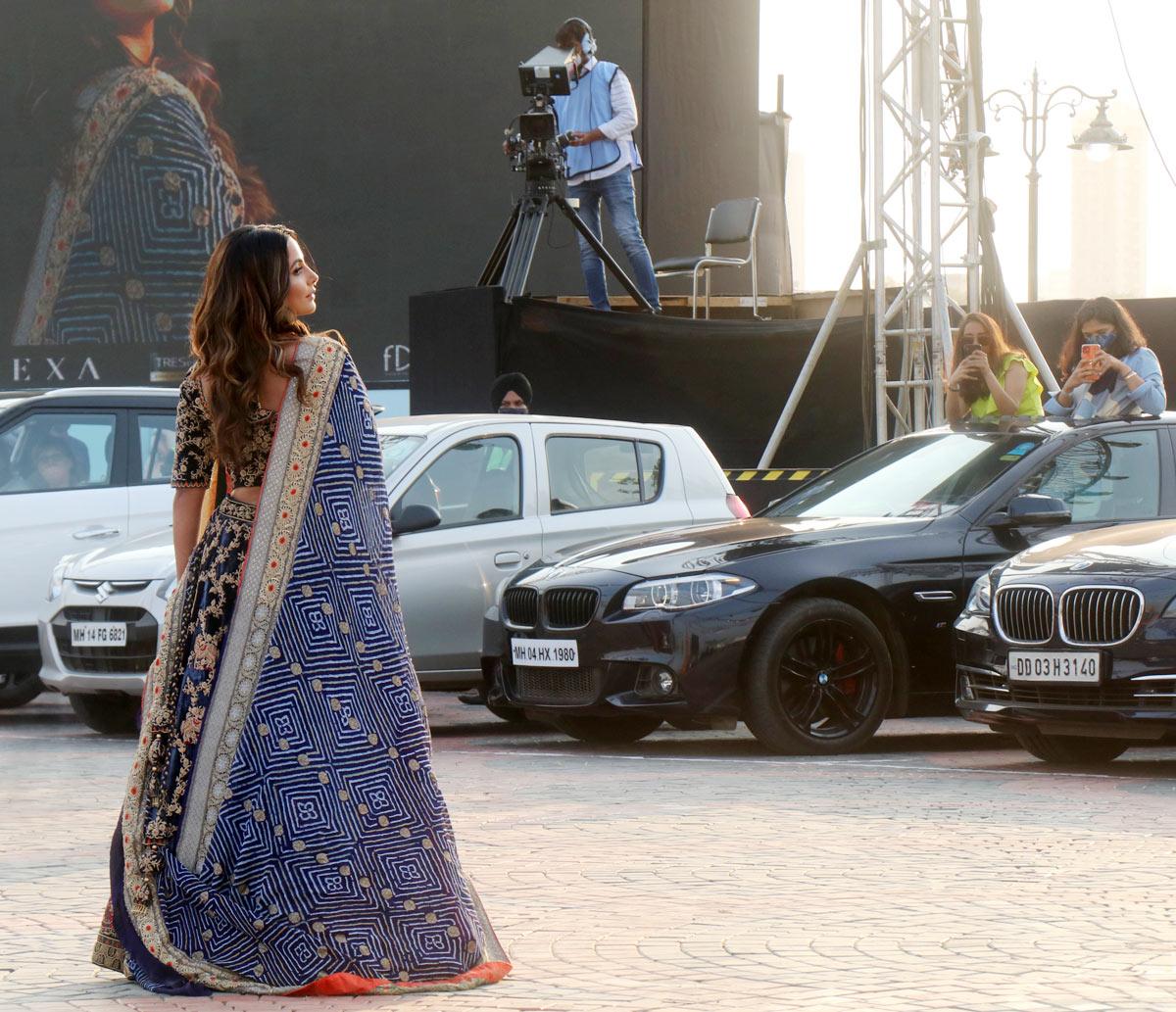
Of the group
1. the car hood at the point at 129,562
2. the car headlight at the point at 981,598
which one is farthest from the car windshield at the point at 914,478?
the car hood at the point at 129,562

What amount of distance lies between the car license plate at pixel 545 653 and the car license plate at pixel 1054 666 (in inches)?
80.1

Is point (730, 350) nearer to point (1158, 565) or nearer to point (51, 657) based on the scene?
point (51, 657)

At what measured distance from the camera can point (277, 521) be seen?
15.6 ft

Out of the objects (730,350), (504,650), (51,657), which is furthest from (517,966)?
(730,350)

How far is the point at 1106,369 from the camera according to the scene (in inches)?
448

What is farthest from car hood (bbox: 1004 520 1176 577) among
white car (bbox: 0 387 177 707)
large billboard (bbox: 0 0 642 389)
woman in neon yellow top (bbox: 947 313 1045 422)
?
large billboard (bbox: 0 0 642 389)

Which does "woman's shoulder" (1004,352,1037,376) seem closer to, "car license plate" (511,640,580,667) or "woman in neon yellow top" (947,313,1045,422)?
"woman in neon yellow top" (947,313,1045,422)

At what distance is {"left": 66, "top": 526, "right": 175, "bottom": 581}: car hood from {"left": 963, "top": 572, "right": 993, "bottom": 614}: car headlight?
410 centimetres

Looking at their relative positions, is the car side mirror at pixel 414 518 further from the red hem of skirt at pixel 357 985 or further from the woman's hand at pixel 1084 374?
the red hem of skirt at pixel 357 985

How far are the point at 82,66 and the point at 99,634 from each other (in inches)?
678

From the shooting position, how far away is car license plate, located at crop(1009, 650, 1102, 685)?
8688 millimetres

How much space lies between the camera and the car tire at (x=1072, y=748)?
31.0 ft

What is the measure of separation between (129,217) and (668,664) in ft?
60.0

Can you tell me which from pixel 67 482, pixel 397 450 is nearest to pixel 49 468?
pixel 67 482
